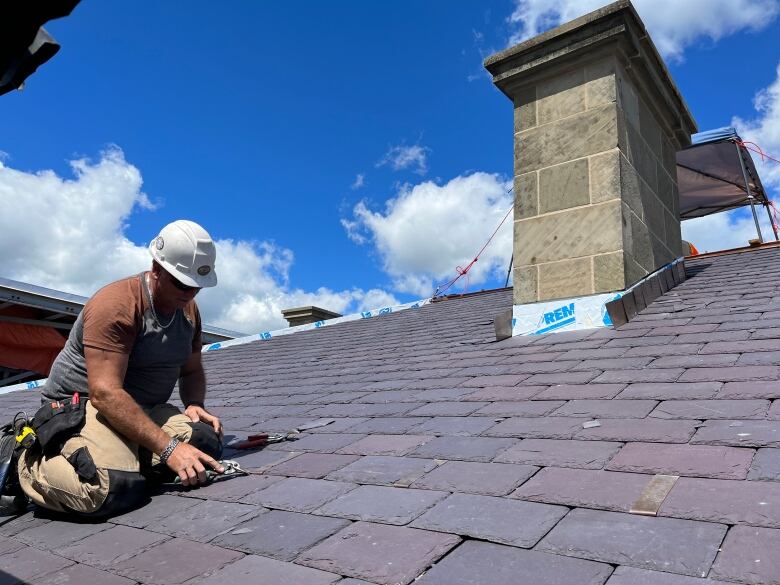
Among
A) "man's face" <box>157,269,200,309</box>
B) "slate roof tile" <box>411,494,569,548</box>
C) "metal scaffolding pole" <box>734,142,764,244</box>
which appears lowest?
"slate roof tile" <box>411,494,569,548</box>

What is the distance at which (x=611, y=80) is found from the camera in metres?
4.48

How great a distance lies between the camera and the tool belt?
7.97 feet

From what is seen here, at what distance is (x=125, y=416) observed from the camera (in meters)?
2.42

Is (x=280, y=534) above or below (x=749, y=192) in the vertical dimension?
below

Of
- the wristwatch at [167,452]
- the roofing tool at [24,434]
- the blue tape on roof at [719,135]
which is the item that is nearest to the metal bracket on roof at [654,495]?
the wristwatch at [167,452]

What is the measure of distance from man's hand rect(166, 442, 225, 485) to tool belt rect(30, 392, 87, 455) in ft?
1.45

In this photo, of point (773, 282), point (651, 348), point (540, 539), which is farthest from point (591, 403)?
point (773, 282)

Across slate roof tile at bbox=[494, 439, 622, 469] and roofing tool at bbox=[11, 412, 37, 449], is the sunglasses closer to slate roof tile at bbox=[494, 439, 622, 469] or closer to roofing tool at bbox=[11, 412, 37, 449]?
roofing tool at bbox=[11, 412, 37, 449]

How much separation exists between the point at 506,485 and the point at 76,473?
1699 millimetres

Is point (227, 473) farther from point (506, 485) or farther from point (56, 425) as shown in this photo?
Result: point (506, 485)

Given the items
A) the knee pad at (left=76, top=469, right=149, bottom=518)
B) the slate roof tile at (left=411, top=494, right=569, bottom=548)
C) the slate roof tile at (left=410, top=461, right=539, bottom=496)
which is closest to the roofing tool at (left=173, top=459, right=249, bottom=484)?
the knee pad at (left=76, top=469, right=149, bottom=518)

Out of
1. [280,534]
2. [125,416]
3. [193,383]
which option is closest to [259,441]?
[193,383]

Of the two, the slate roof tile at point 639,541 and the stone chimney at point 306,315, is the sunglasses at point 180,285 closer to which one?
the slate roof tile at point 639,541

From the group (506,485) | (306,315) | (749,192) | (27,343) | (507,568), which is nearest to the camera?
(507,568)
